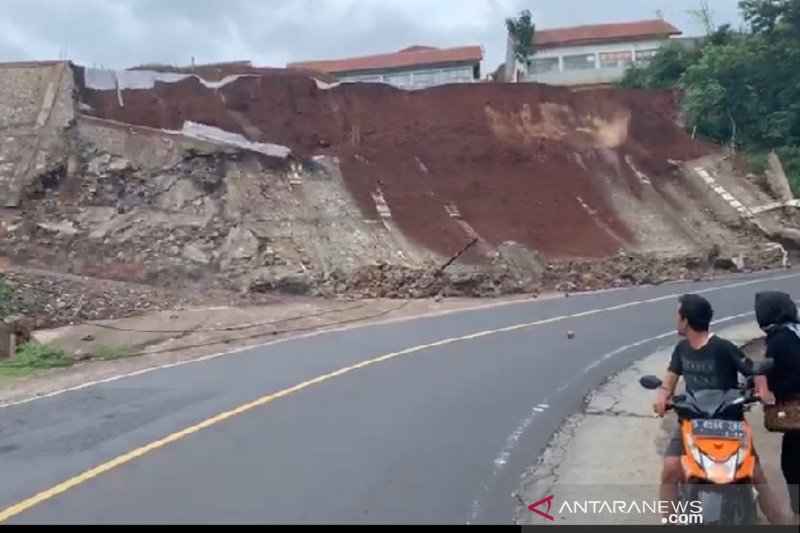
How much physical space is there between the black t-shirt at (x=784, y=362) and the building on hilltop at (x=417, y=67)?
5568 centimetres

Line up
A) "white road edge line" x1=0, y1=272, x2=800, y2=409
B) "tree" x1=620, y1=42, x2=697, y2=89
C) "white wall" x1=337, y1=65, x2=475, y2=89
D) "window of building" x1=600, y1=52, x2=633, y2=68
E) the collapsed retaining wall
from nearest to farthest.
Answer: "white road edge line" x1=0, y1=272, x2=800, y2=409, the collapsed retaining wall, "tree" x1=620, y1=42, x2=697, y2=89, "white wall" x1=337, y1=65, x2=475, y2=89, "window of building" x1=600, y1=52, x2=633, y2=68

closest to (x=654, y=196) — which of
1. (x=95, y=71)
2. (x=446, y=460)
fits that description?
(x=95, y=71)

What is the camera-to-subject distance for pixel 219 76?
37406 millimetres

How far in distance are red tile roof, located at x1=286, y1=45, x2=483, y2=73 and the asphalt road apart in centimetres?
4593

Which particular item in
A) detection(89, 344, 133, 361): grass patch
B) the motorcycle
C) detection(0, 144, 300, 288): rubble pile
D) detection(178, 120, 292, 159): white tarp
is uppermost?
detection(178, 120, 292, 159): white tarp

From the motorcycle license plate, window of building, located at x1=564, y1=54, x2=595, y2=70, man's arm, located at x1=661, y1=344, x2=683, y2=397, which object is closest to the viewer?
the motorcycle license plate

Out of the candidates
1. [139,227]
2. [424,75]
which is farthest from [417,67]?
[139,227]

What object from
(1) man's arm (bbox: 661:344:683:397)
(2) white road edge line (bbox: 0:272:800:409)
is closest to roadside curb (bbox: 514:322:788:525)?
(1) man's arm (bbox: 661:344:683:397)

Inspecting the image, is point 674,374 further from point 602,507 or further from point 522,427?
point 522,427

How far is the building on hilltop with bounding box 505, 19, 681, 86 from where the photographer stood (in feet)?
200

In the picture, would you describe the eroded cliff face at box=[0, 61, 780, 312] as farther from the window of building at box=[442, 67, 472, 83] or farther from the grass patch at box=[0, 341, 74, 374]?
the window of building at box=[442, 67, 472, 83]

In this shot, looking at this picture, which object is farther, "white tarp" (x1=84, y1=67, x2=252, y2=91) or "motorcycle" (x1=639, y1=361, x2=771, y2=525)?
"white tarp" (x1=84, y1=67, x2=252, y2=91)

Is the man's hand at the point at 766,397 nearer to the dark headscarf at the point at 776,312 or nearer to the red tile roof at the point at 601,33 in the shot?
the dark headscarf at the point at 776,312

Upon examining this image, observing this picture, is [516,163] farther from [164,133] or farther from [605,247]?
[164,133]
